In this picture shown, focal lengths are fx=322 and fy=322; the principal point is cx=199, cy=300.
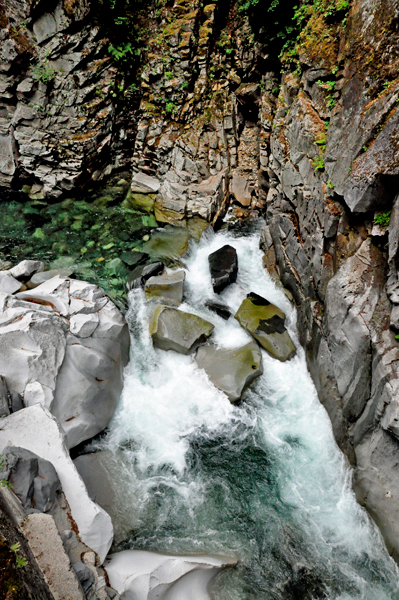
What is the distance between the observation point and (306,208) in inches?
340

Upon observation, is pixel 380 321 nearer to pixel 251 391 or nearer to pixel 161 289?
pixel 251 391

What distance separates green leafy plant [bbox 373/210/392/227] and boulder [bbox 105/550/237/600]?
6.49 meters

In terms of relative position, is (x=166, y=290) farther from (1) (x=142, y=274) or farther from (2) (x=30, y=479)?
(2) (x=30, y=479)

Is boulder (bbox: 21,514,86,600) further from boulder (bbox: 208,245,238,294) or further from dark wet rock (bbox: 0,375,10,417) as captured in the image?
boulder (bbox: 208,245,238,294)

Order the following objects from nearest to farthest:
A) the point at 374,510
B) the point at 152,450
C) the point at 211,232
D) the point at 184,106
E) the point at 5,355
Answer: the point at 374,510 → the point at 5,355 → the point at 152,450 → the point at 211,232 → the point at 184,106

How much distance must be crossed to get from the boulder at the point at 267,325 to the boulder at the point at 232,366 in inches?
15.6

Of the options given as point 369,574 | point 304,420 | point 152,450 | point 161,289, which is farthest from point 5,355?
point 369,574

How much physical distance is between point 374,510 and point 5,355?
757 centimetres

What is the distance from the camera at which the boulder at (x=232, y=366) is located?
790 cm

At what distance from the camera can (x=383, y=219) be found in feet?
19.4

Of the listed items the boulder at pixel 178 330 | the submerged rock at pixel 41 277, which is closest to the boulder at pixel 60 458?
the boulder at pixel 178 330

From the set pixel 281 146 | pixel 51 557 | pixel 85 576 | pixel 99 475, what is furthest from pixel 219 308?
pixel 51 557

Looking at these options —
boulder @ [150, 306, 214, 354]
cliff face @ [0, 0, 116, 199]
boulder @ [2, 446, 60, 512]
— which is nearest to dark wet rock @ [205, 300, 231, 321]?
boulder @ [150, 306, 214, 354]

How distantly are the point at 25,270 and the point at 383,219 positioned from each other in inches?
363
